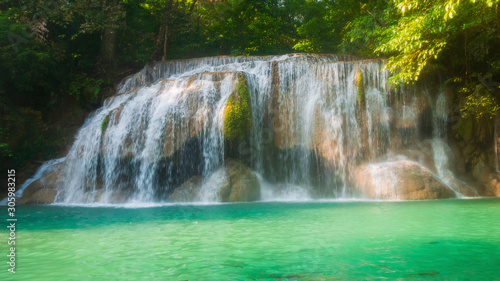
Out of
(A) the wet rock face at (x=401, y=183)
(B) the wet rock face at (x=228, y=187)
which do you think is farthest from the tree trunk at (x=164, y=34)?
(A) the wet rock face at (x=401, y=183)

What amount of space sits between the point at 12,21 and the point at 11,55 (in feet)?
7.00

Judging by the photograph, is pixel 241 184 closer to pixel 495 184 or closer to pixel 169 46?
pixel 495 184

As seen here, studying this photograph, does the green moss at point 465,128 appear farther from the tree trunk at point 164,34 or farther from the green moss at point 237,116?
the tree trunk at point 164,34

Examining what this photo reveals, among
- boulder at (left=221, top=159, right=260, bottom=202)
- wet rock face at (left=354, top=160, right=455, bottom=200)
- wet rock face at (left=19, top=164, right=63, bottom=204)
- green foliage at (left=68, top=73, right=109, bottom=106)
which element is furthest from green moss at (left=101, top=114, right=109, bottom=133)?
wet rock face at (left=354, top=160, right=455, bottom=200)

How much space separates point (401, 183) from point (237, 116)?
19.0 feet

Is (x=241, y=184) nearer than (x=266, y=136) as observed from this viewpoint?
Yes

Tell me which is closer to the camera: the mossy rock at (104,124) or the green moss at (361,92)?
the green moss at (361,92)

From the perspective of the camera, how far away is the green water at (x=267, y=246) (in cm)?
416

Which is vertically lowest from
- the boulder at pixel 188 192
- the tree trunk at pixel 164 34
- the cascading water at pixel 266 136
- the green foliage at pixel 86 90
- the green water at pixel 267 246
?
the green water at pixel 267 246

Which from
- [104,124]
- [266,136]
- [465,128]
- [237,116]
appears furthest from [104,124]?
[465,128]

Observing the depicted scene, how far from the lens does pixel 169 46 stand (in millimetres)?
23953

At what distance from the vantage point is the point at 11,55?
51.2 feet

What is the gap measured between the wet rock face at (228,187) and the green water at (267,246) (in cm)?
385

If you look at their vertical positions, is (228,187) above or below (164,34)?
below
